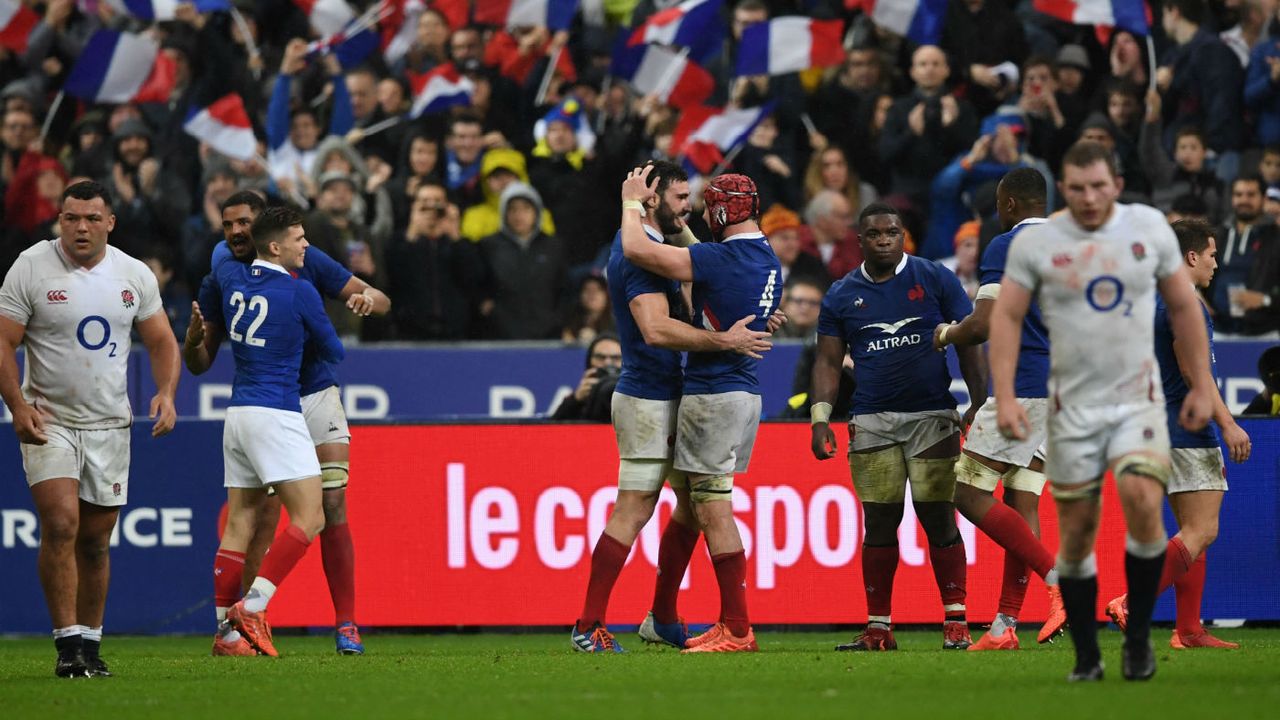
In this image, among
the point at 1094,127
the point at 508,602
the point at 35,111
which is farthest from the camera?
the point at 35,111

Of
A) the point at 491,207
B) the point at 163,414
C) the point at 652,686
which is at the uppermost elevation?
the point at 491,207

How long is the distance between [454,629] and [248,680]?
4322mm

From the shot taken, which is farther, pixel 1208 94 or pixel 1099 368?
pixel 1208 94

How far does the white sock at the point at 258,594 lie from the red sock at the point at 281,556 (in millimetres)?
26

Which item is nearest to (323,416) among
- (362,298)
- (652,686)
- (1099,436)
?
(362,298)

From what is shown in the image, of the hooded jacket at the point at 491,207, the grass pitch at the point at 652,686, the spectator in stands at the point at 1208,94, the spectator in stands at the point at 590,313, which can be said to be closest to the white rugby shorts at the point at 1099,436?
the grass pitch at the point at 652,686

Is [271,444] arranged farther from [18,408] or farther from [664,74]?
[664,74]

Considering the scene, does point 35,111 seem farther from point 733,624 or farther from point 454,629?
point 733,624

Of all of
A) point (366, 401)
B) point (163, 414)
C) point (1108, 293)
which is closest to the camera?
point (1108, 293)

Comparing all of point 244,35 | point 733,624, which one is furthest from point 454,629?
point 244,35

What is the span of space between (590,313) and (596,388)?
306 cm

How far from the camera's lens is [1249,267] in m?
15.3

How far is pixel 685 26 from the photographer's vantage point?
17953 millimetres

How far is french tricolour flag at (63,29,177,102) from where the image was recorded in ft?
59.7
